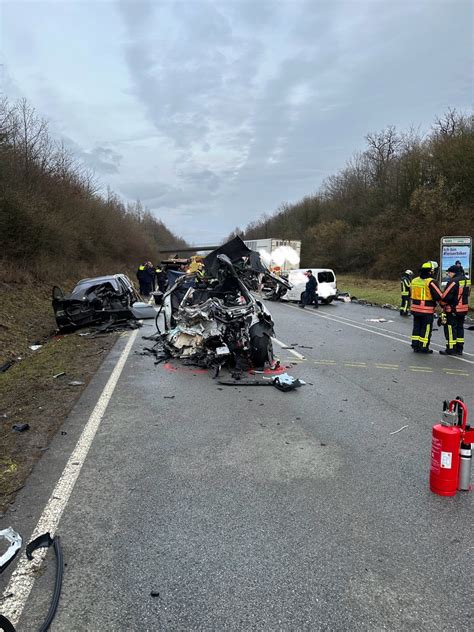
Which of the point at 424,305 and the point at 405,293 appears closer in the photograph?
the point at 424,305

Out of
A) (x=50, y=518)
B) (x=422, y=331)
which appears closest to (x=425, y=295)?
Result: (x=422, y=331)

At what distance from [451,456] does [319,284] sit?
20.0 m

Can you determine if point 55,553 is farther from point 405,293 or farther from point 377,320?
point 405,293

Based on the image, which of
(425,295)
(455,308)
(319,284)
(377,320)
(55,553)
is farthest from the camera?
(319,284)

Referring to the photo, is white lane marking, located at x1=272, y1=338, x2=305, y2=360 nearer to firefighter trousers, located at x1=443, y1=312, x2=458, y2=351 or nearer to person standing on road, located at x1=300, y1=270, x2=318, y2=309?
firefighter trousers, located at x1=443, y1=312, x2=458, y2=351

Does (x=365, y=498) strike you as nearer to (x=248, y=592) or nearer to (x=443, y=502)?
(x=443, y=502)

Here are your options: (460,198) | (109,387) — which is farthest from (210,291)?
(460,198)

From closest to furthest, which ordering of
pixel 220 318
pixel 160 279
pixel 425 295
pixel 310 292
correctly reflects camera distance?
pixel 220 318, pixel 425 295, pixel 310 292, pixel 160 279

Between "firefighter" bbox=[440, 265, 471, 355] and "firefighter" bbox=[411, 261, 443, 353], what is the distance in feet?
0.80

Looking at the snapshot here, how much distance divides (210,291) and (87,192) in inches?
1212

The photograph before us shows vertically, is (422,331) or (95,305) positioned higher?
(95,305)

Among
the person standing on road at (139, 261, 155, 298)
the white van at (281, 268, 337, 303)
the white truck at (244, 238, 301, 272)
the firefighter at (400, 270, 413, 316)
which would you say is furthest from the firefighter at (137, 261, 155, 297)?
the firefighter at (400, 270, 413, 316)

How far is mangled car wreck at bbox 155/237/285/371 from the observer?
823cm

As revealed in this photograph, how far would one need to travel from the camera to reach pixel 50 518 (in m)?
3.29
